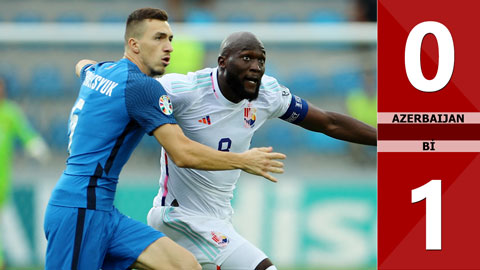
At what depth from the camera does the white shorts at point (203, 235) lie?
17.7ft

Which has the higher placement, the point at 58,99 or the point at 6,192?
the point at 58,99

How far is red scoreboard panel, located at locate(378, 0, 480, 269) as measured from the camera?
4500 millimetres

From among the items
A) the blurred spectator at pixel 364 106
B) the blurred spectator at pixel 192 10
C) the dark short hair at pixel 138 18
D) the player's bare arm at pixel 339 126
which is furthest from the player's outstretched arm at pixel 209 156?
the blurred spectator at pixel 192 10

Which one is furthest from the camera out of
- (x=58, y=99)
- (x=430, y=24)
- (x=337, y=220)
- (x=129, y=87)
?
(x=58, y=99)

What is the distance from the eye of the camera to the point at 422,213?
14.9 ft

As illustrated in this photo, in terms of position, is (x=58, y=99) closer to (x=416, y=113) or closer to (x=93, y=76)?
(x=93, y=76)

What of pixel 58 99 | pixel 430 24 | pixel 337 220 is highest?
pixel 58 99

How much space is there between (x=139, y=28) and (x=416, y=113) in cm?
182

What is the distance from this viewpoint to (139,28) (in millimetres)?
5082

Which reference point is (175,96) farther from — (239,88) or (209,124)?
(239,88)

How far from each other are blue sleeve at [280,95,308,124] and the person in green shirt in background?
498cm

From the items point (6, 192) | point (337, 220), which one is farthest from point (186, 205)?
point (6, 192)

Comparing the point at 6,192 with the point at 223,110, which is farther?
the point at 6,192

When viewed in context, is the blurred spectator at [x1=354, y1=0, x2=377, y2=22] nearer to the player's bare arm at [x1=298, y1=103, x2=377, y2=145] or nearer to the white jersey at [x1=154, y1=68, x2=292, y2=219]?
the player's bare arm at [x1=298, y1=103, x2=377, y2=145]
